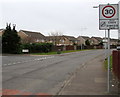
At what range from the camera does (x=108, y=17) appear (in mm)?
6824

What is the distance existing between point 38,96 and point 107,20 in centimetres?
357

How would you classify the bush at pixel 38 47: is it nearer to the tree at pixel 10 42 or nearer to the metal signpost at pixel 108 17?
the tree at pixel 10 42

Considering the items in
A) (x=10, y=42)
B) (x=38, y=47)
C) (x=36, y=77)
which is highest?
(x=10, y=42)

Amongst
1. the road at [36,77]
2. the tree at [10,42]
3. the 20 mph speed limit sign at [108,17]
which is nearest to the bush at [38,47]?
the tree at [10,42]

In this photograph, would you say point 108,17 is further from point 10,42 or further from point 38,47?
point 38,47

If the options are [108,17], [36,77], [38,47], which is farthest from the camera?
[38,47]

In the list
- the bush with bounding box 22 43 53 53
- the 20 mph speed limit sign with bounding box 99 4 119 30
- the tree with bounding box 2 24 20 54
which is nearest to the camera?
the 20 mph speed limit sign with bounding box 99 4 119 30

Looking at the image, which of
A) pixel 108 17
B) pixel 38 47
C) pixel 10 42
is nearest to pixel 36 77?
pixel 108 17

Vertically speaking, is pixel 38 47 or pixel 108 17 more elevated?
pixel 108 17

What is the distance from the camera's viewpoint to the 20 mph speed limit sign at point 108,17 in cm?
677

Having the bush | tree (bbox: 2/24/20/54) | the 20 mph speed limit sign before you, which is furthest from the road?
the bush

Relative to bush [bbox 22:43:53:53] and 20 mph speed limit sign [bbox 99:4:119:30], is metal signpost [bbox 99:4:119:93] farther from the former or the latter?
bush [bbox 22:43:53:53]

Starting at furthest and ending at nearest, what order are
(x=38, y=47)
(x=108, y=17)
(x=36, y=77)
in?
(x=38, y=47)
(x=36, y=77)
(x=108, y=17)

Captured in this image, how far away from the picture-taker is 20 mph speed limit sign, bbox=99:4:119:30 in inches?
266
